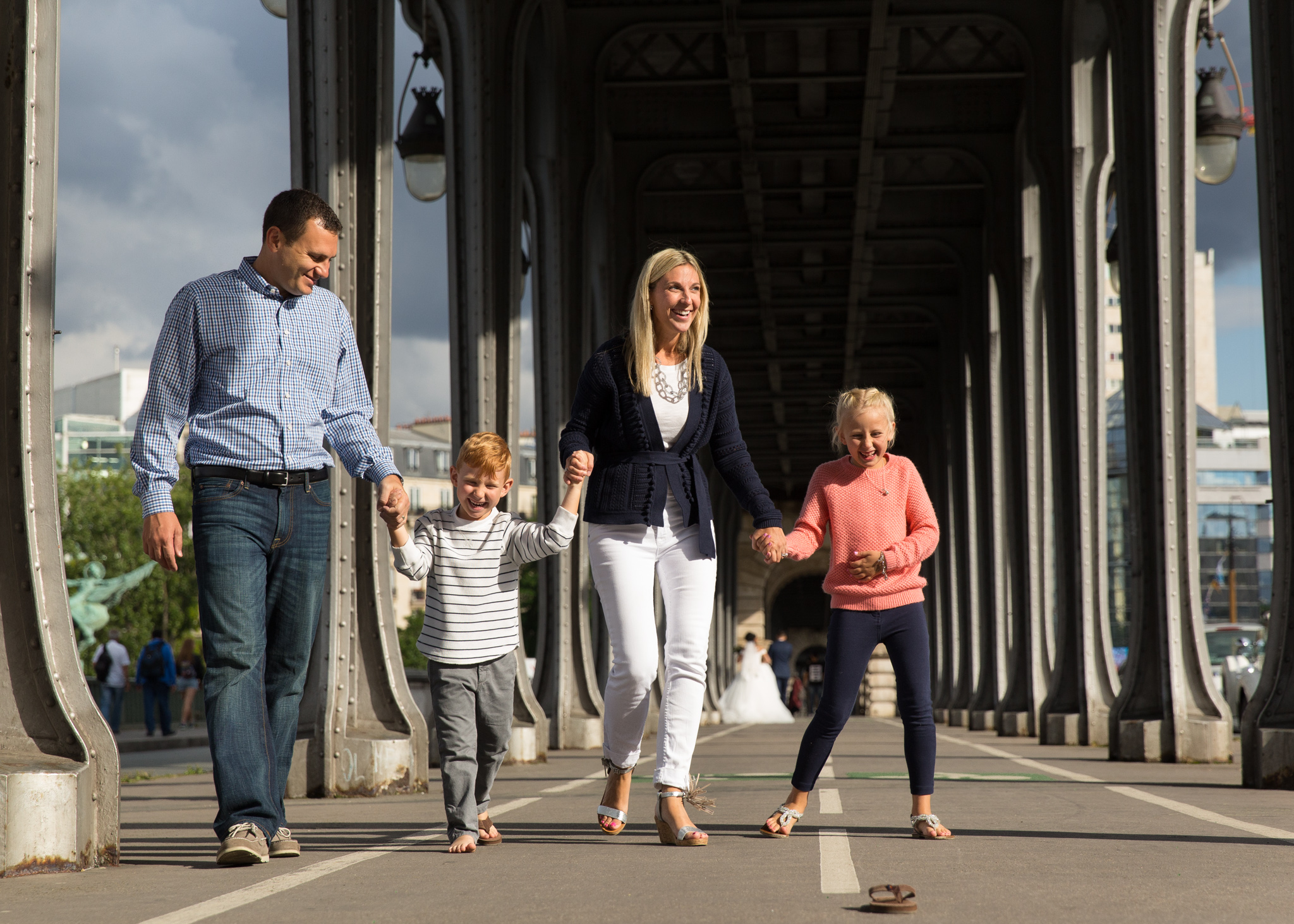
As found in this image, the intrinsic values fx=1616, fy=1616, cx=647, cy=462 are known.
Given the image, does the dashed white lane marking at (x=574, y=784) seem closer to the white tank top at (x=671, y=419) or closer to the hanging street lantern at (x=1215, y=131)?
the white tank top at (x=671, y=419)

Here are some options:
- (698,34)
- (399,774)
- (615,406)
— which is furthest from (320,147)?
(698,34)

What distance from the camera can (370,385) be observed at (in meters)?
9.80

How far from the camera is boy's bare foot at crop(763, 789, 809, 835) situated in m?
5.86

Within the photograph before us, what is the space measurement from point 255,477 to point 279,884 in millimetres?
1310

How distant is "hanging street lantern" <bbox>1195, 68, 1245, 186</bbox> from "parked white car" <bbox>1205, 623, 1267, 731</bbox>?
5.19 m

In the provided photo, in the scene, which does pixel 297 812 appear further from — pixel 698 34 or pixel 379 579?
pixel 698 34

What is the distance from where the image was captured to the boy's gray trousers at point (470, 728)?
554 cm

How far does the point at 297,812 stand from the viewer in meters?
7.59

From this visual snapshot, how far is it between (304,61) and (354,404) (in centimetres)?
435

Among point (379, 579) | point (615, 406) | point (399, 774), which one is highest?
point (615, 406)

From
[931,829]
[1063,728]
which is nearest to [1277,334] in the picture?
[931,829]

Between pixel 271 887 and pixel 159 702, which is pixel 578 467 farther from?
pixel 159 702

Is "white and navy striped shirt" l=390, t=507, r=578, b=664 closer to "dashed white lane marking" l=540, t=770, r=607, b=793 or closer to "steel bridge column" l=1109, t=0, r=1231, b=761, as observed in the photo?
"dashed white lane marking" l=540, t=770, r=607, b=793

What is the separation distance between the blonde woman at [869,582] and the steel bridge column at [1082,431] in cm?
1145
